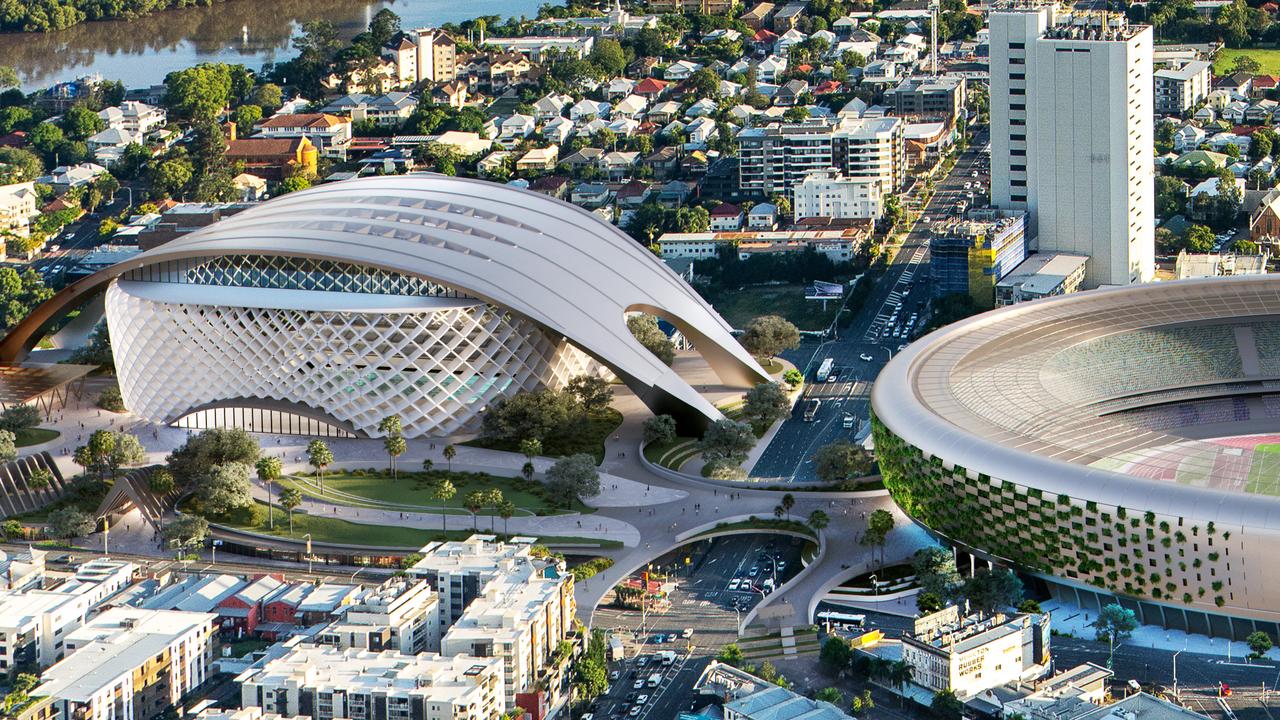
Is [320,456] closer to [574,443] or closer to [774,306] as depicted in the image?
[574,443]

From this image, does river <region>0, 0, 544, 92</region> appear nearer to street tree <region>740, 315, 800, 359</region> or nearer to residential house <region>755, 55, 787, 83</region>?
→ residential house <region>755, 55, 787, 83</region>

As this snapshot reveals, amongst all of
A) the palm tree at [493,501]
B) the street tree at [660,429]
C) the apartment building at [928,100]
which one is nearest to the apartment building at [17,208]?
the apartment building at [928,100]

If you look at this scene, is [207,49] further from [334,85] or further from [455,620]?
[455,620]

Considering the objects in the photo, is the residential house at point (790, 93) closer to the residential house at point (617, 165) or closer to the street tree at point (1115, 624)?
the residential house at point (617, 165)

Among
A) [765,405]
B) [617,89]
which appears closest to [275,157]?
[617,89]

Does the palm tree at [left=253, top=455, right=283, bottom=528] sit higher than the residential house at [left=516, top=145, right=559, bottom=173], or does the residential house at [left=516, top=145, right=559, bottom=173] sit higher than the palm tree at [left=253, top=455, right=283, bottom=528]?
the residential house at [left=516, top=145, right=559, bottom=173]

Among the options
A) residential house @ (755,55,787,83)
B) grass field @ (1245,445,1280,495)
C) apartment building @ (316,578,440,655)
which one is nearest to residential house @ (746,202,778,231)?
residential house @ (755,55,787,83)
